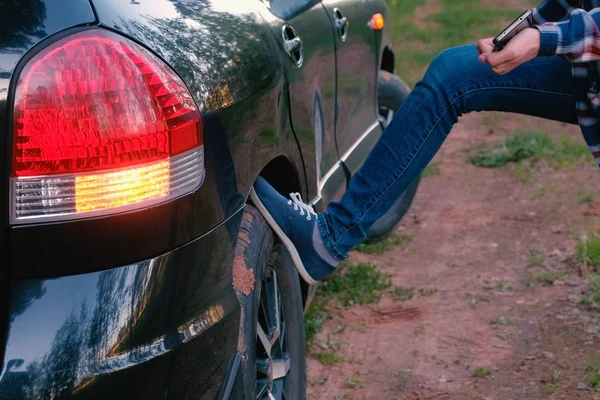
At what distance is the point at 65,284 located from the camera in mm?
1765

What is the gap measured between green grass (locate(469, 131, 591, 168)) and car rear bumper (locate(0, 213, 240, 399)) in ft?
16.1

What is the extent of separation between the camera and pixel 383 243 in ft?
16.9

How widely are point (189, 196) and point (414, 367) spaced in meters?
1.96

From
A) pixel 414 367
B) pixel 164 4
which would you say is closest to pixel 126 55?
pixel 164 4

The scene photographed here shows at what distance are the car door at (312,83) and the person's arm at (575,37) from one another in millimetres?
764

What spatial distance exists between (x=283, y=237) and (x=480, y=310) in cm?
177

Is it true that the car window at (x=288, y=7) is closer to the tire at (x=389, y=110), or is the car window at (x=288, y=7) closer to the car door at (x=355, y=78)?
the car door at (x=355, y=78)

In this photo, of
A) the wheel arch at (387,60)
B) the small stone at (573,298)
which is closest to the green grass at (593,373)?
the small stone at (573,298)

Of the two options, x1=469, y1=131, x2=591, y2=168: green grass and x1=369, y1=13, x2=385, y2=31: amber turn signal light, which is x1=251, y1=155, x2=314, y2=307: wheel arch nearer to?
x1=369, y1=13, x2=385, y2=31: amber turn signal light

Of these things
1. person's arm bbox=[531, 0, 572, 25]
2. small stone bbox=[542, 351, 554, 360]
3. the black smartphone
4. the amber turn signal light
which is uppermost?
the black smartphone

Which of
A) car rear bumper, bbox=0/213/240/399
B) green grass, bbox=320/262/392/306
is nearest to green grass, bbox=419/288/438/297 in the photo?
green grass, bbox=320/262/392/306

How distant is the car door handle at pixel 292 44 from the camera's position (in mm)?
2789

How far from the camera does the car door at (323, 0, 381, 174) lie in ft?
12.2

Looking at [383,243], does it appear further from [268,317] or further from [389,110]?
[268,317]
